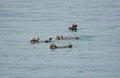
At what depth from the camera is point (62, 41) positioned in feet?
131

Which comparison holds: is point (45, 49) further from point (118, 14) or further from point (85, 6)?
point (85, 6)

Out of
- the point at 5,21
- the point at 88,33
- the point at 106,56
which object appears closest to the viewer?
the point at 106,56

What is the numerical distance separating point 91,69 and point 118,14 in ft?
56.8

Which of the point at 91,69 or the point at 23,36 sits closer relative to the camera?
the point at 91,69

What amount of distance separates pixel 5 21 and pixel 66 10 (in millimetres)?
6864

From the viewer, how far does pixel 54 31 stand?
43.5m

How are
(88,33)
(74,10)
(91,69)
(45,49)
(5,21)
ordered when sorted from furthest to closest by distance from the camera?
1. (74,10)
2. (5,21)
3. (88,33)
4. (45,49)
5. (91,69)

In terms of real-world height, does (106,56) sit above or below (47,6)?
below

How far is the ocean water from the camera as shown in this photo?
3341cm

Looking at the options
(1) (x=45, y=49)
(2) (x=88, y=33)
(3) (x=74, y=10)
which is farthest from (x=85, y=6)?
(1) (x=45, y=49)

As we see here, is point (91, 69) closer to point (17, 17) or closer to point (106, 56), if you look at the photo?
point (106, 56)

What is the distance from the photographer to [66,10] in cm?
5344

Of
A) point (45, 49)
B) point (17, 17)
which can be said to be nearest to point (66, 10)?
point (17, 17)

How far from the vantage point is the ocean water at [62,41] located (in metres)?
33.4
